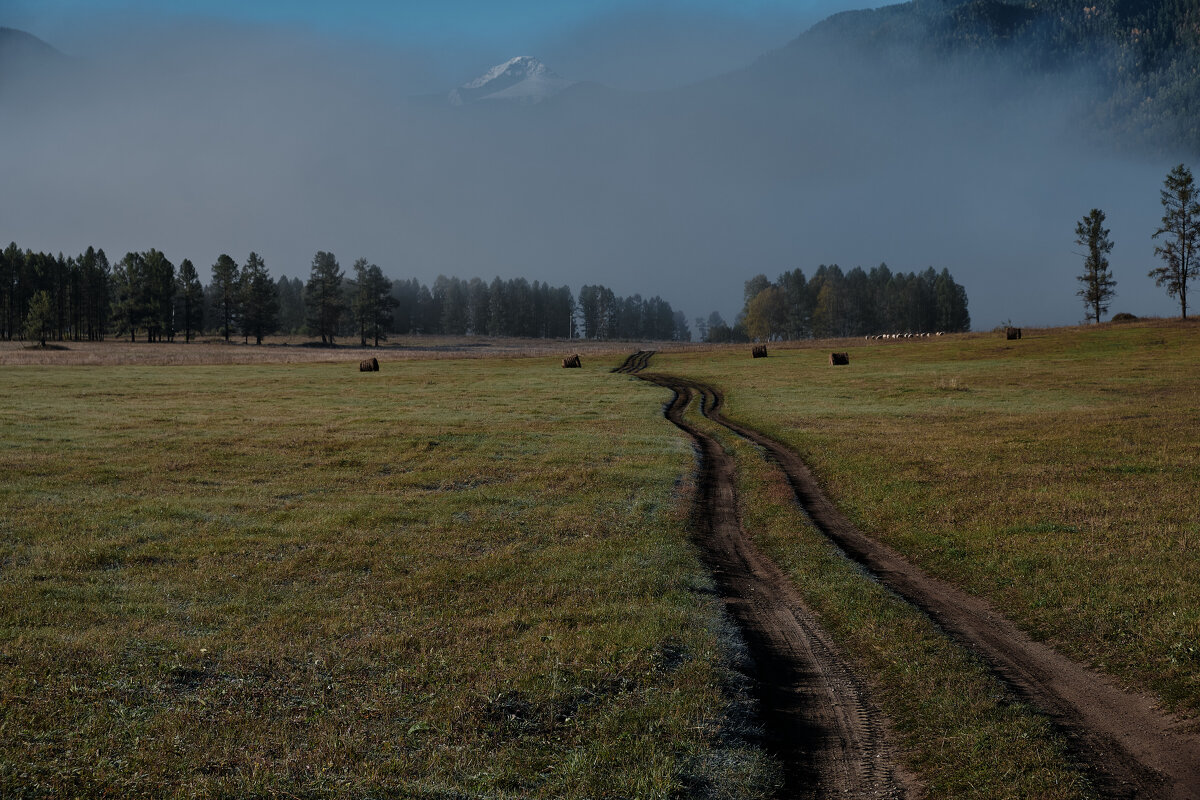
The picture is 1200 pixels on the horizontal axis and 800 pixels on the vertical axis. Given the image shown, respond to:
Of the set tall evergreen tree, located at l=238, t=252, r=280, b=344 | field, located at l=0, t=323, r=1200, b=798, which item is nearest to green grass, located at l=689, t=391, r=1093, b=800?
field, located at l=0, t=323, r=1200, b=798

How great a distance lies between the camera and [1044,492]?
1856 centimetres

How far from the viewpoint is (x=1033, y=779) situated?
7.19m

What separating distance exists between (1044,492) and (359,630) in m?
16.8

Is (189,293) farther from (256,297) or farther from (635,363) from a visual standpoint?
(635,363)

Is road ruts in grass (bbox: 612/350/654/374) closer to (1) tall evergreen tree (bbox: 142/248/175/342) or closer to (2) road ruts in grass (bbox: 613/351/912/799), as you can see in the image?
(2) road ruts in grass (bbox: 613/351/912/799)

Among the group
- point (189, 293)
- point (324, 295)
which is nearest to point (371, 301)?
point (324, 295)

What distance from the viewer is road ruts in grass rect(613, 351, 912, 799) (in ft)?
24.5

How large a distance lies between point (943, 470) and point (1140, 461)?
553cm

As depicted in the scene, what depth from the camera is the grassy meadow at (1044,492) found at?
11.0 m

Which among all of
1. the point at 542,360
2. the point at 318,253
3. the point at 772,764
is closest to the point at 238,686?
the point at 772,764

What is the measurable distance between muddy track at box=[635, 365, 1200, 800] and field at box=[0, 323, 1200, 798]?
0.30m

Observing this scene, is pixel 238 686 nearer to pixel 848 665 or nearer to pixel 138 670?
pixel 138 670

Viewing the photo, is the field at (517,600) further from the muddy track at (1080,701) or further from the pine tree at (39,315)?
the pine tree at (39,315)

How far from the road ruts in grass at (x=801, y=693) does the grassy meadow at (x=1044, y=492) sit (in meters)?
1.00
